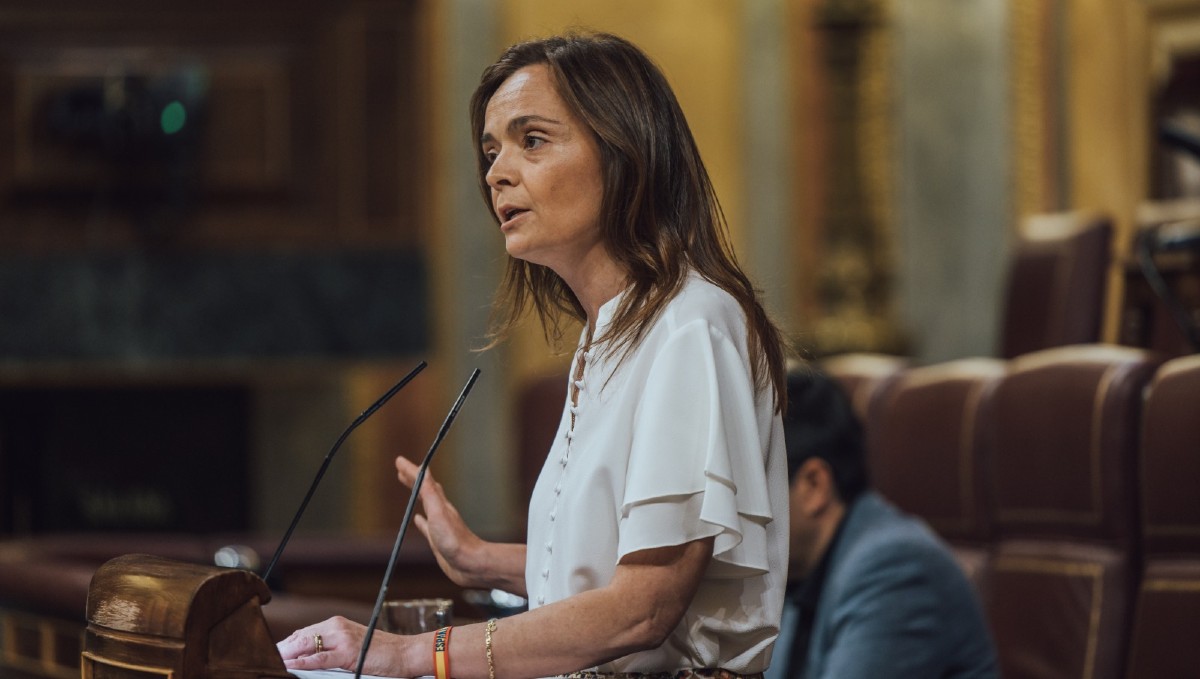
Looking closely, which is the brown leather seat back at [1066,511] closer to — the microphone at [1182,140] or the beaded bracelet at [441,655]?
the microphone at [1182,140]

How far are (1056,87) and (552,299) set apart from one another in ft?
12.3

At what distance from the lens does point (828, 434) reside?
2303 mm

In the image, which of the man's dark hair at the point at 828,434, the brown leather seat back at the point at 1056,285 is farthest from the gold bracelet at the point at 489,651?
the brown leather seat back at the point at 1056,285

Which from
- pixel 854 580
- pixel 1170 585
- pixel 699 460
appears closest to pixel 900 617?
pixel 854 580

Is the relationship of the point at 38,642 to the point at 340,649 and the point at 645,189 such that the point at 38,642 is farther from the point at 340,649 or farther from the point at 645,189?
the point at 645,189

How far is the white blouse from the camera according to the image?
1160 millimetres

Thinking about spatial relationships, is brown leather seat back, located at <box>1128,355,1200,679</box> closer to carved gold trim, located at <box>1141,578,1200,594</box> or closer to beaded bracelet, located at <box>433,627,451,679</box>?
carved gold trim, located at <box>1141,578,1200,594</box>

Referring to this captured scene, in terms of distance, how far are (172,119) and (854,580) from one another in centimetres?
354

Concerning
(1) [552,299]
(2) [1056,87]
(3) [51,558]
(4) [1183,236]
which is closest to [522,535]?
(3) [51,558]

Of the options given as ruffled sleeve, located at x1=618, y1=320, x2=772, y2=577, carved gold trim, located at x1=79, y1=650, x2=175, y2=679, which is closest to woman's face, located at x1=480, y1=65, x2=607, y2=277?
ruffled sleeve, located at x1=618, y1=320, x2=772, y2=577

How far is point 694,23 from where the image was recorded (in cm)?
521

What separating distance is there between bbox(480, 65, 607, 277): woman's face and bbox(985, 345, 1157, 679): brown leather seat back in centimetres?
139

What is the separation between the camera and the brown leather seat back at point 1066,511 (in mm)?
2393

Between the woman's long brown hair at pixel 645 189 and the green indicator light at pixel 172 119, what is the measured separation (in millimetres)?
4052
